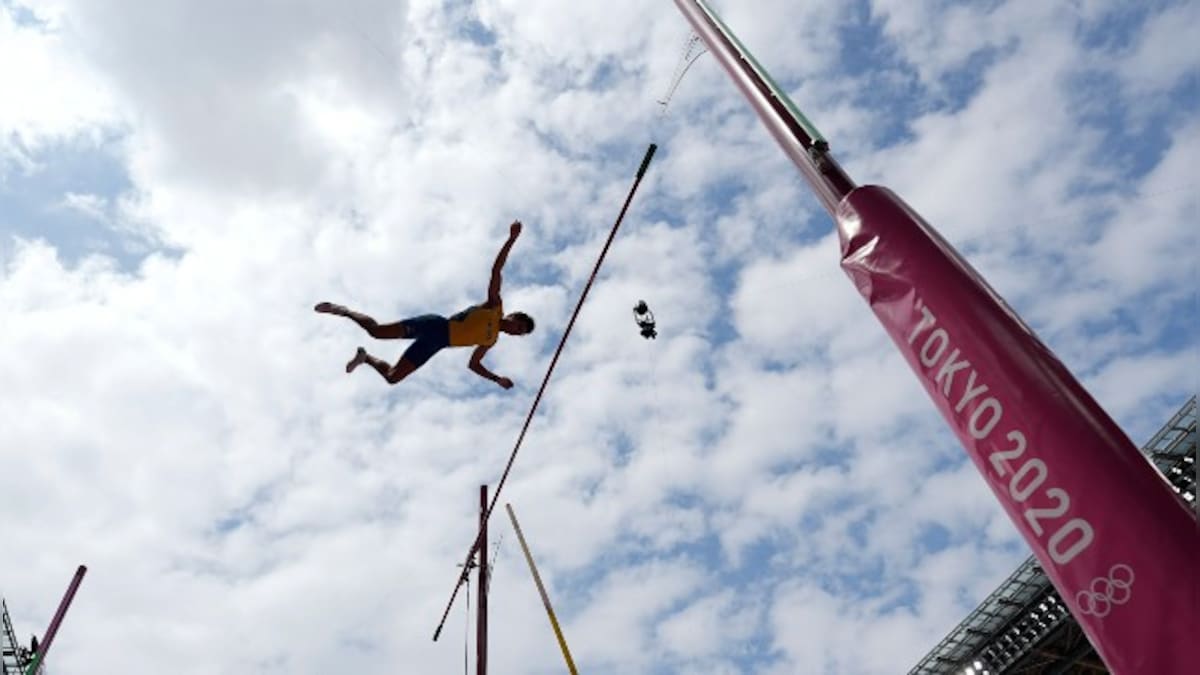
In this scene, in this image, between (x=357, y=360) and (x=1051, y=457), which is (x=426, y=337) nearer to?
(x=357, y=360)

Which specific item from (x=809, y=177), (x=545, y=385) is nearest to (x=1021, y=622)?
(x=545, y=385)

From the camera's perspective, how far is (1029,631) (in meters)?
24.2

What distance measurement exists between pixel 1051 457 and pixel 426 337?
6.77m

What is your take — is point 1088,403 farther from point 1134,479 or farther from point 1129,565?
point 1129,565

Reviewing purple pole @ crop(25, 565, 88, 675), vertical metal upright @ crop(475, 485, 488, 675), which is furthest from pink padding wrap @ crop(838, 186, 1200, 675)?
purple pole @ crop(25, 565, 88, 675)

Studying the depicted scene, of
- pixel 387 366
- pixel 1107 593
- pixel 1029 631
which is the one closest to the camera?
pixel 1107 593

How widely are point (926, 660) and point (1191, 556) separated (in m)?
29.2

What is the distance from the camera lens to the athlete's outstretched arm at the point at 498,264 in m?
6.68

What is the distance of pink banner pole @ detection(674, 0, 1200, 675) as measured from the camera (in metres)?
1.24

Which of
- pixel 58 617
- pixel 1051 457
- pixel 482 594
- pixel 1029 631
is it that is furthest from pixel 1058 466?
pixel 1029 631

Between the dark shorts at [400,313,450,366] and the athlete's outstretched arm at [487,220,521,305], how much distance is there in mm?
447

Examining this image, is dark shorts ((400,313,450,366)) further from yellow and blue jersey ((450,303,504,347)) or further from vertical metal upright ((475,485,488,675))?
vertical metal upright ((475,485,488,675))

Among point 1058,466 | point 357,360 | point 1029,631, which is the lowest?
point 1058,466

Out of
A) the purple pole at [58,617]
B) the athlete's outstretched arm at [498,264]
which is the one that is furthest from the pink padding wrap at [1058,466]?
the purple pole at [58,617]
